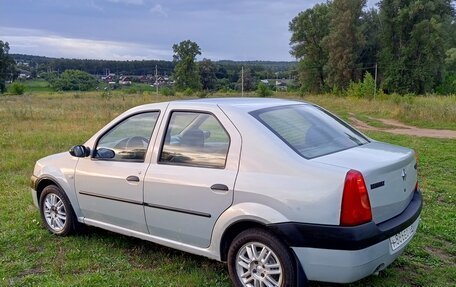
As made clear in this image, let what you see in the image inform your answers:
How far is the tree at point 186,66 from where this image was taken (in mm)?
61094

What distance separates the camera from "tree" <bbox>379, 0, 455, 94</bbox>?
164 feet

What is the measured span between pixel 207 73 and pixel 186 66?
125 inches

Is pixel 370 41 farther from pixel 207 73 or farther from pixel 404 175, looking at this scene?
pixel 404 175

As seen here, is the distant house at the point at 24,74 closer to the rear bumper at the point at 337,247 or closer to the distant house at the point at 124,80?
the distant house at the point at 124,80

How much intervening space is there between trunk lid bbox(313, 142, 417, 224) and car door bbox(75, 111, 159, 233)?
177 cm

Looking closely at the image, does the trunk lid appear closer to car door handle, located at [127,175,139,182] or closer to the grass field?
the grass field

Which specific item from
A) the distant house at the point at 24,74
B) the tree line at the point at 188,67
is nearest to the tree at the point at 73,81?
the tree line at the point at 188,67

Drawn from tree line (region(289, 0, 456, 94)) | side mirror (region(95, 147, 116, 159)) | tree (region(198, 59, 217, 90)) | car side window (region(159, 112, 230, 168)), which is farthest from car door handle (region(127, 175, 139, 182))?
tree (region(198, 59, 217, 90))

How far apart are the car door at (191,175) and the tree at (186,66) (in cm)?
5633

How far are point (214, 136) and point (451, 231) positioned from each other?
316 cm

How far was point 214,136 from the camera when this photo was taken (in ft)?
12.7

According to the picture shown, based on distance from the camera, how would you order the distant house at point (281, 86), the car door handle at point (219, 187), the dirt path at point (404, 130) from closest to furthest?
1. the car door handle at point (219, 187)
2. the dirt path at point (404, 130)
3. the distant house at point (281, 86)

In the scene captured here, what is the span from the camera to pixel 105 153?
457 centimetres

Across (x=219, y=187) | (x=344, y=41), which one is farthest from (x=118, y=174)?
(x=344, y=41)
